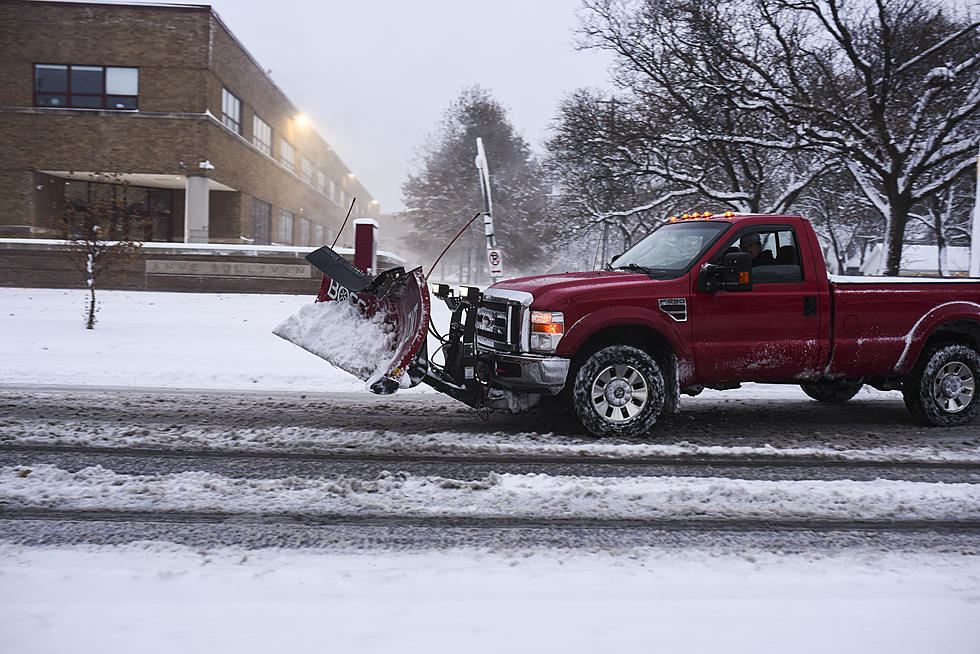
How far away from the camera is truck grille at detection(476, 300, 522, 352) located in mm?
6035

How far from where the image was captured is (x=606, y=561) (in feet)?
11.6

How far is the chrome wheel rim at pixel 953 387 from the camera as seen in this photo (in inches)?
273

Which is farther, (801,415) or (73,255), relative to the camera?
(73,255)

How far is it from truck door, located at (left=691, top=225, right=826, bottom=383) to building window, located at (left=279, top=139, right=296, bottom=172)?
39.6 meters

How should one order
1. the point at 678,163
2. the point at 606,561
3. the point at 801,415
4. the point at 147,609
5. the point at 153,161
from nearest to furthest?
the point at 147,609 < the point at 606,561 < the point at 801,415 < the point at 678,163 < the point at 153,161

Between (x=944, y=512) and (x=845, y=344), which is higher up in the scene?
(x=845, y=344)

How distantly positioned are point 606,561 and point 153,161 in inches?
1152

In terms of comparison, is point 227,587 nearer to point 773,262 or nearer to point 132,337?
point 773,262

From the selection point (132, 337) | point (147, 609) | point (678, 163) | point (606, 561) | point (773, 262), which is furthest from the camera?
point (678, 163)

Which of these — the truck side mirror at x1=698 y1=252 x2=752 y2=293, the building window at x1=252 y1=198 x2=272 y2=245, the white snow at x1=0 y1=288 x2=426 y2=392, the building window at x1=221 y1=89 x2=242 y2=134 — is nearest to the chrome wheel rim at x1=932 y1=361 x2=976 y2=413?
the truck side mirror at x1=698 y1=252 x2=752 y2=293

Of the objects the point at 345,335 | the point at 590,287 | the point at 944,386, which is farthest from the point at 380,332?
the point at 944,386

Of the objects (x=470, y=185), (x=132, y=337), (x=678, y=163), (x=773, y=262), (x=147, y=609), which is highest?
(x=470, y=185)

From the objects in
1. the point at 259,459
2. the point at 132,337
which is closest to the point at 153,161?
the point at 132,337

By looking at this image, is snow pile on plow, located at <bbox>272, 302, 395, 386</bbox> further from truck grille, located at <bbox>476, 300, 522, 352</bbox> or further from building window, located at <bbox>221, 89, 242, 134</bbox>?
building window, located at <bbox>221, 89, 242, 134</bbox>
